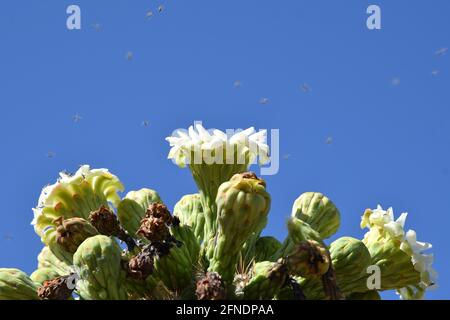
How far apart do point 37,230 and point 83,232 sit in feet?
3.67

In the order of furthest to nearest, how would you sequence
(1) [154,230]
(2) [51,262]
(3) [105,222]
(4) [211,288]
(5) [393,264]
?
(2) [51,262], (5) [393,264], (3) [105,222], (1) [154,230], (4) [211,288]

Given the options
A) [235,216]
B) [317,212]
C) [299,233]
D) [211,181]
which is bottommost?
[299,233]

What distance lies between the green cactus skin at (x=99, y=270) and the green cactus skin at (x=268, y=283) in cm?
134

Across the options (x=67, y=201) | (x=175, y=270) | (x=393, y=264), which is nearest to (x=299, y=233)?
(x=175, y=270)

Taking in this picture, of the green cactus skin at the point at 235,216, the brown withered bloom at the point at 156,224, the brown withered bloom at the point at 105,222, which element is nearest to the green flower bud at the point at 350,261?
the green cactus skin at the point at 235,216

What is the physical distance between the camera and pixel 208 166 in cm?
1214

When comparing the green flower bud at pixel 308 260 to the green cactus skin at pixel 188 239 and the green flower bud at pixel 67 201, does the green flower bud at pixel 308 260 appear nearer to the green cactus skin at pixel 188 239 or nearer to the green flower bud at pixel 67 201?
the green cactus skin at pixel 188 239

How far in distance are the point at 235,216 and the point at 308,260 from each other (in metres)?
0.88

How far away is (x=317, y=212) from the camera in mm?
12523

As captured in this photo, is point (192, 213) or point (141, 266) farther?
point (192, 213)

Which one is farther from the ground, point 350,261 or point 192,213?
point 192,213

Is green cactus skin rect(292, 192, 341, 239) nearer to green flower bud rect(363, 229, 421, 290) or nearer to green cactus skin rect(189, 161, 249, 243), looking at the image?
green flower bud rect(363, 229, 421, 290)

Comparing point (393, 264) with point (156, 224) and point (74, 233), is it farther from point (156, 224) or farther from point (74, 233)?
point (74, 233)
